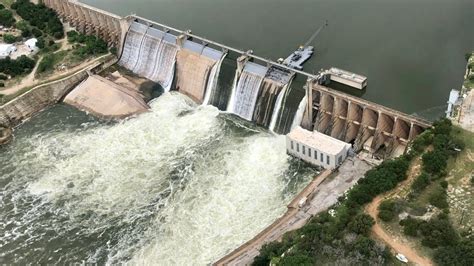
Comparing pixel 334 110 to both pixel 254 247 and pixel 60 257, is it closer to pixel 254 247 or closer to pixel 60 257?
pixel 254 247

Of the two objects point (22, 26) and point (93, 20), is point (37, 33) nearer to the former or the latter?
point (22, 26)

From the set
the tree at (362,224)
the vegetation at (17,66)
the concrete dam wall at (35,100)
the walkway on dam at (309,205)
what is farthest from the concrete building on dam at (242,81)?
the tree at (362,224)

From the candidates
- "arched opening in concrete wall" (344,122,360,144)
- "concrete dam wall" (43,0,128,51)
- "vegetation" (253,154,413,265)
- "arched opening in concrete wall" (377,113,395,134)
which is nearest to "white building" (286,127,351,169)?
"arched opening in concrete wall" (344,122,360,144)

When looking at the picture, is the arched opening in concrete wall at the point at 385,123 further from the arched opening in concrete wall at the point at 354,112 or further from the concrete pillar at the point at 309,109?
the concrete pillar at the point at 309,109

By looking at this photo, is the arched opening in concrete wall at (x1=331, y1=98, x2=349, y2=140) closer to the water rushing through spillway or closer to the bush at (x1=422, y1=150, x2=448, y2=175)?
the water rushing through spillway

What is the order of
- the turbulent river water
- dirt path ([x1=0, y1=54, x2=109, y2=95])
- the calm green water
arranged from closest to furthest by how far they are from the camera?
the turbulent river water < the calm green water < dirt path ([x1=0, y1=54, x2=109, y2=95])

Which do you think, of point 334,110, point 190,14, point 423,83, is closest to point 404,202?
point 334,110
